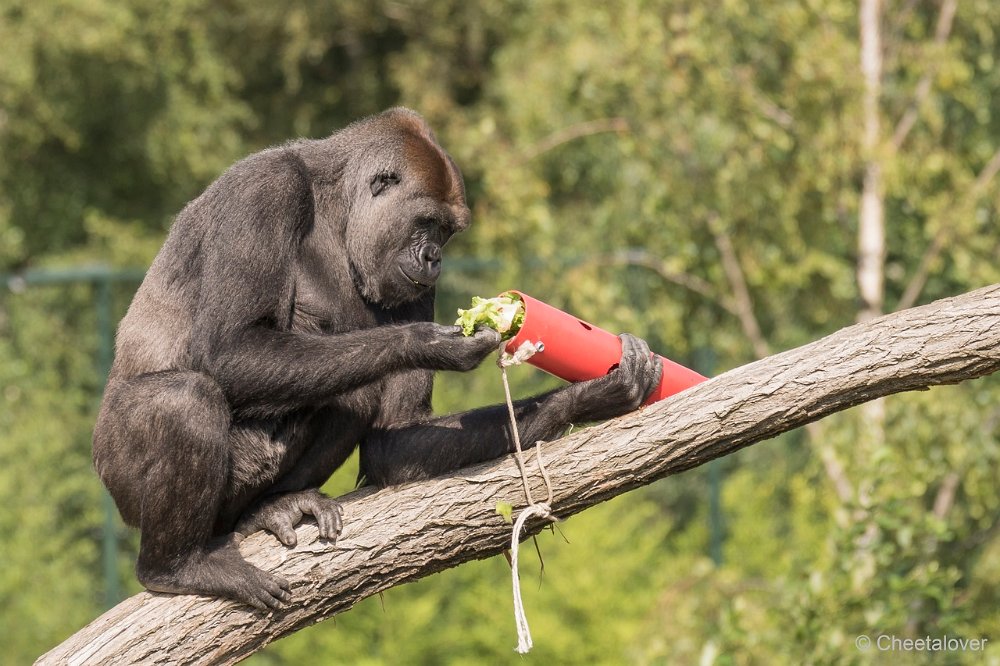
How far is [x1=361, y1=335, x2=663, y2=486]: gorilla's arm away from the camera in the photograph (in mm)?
4895

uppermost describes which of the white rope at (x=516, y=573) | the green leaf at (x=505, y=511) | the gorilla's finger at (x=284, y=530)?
the gorilla's finger at (x=284, y=530)

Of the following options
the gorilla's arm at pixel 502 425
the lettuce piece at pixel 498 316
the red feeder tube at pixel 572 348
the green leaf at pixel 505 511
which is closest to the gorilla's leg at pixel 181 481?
the gorilla's arm at pixel 502 425

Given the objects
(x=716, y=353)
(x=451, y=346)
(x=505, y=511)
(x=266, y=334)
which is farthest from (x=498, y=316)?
(x=716, y=353)

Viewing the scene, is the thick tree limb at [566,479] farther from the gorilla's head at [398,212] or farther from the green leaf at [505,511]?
the gorilla's head at [398,212]

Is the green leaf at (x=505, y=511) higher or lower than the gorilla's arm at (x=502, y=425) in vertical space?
lower

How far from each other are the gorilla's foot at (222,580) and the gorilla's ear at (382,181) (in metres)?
1.61

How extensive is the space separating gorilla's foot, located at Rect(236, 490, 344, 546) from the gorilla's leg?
16cm

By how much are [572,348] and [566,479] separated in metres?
0.51

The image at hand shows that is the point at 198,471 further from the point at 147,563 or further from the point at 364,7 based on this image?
the point at 364,7

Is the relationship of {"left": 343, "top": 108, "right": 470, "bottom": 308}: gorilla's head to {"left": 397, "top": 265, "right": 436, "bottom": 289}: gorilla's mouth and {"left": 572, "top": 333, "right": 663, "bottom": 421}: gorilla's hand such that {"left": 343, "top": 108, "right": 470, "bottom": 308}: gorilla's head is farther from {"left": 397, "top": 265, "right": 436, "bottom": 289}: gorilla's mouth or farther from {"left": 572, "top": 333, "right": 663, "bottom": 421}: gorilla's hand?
{"left": 572, "top": 333, "right": 663, "bottom": 421}: gorilla's hand

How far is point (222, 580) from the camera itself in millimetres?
4656

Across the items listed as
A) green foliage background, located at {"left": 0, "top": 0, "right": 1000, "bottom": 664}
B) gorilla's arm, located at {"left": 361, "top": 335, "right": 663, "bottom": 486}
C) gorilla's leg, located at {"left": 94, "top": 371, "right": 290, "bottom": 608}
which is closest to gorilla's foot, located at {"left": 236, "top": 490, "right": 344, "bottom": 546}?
gorilla's leg, located at {"left": 94, "top": 371, "right": 290, "bottom": 608}

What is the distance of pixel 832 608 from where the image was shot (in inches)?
253

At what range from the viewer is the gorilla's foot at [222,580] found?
4625 millimetres
